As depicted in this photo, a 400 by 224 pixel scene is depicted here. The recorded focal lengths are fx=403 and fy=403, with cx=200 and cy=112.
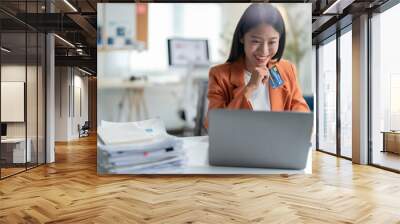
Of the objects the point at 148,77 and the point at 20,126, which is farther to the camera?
the point at 20,126

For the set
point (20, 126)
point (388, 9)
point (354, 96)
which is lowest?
point (20, 126)

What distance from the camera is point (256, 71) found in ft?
14.1

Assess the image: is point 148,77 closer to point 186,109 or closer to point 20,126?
point 186,109

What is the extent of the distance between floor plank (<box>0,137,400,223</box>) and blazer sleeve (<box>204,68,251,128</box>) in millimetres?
991

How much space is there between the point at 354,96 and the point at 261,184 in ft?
11.0

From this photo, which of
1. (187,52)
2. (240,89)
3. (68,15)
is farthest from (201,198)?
(68,15)

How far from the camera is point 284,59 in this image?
4477 millimetres

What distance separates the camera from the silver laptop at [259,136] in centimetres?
302

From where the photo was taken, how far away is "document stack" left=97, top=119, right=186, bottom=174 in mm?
4211

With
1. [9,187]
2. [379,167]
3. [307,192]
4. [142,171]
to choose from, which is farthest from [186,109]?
[379,167]

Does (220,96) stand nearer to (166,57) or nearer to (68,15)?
(166,57)

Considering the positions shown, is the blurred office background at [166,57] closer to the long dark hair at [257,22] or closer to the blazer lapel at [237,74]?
the long dark hair at [257,22]

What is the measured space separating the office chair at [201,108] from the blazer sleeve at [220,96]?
0.06 m

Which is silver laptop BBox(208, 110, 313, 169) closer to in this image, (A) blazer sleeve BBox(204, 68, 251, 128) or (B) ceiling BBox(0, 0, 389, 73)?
(A) blazer sleeve BBox(204, 68, 251, 128)
